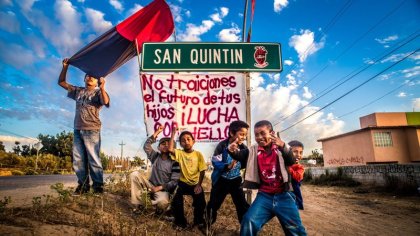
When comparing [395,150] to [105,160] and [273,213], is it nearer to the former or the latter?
[273,213]

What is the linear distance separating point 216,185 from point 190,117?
121 cm

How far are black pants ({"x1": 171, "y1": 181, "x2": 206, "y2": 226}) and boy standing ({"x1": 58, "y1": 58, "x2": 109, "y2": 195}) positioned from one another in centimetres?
139

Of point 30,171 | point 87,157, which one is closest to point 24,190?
point 87,157

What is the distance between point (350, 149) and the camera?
70.0 feet

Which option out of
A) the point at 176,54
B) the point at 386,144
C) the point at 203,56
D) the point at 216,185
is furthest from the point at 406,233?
the point at 386,144

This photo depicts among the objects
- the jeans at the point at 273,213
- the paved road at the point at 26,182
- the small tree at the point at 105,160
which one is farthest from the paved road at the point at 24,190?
the small tree at the point at 105,160

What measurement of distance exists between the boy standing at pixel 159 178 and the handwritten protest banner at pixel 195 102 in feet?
0.75

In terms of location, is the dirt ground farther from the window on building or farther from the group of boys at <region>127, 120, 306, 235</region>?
the window on building

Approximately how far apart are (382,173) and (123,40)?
14.9m

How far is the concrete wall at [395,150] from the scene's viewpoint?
1862cm

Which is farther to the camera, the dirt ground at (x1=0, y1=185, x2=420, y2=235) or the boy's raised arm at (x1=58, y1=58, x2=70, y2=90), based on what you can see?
the boy's raised arm at (x1=58, y1=58, x2=70, y2=90)

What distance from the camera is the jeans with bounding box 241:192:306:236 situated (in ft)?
7.73

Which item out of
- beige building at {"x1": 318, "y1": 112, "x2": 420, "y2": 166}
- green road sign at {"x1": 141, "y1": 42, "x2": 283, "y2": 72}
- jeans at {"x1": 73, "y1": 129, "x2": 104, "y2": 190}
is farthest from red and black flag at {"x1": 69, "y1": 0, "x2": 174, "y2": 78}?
beige building at {"x1": 318, "y1": 112, "x2": 420, "y2": 166}

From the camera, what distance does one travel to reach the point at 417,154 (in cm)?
1844
